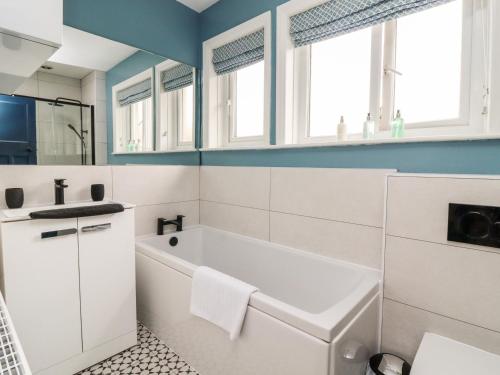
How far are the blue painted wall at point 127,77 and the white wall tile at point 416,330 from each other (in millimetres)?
1898

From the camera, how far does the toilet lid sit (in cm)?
99

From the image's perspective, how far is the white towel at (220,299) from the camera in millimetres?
1179

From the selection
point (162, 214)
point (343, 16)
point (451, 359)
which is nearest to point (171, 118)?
point (162, 214)

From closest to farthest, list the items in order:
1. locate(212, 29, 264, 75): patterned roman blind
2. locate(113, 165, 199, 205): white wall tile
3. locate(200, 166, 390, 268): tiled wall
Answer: locate(200, 166, 390, 268): tiled wall
locate(113, 165, 199, 205): white wall tile
locate(212, 29, 264, 75): patterned roman blind

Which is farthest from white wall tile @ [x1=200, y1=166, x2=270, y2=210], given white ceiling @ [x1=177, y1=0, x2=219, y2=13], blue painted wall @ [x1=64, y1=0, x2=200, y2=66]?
white ceiling @ [x1=177, y1=0, x2=219, y2=13]

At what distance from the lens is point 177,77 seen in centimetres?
244

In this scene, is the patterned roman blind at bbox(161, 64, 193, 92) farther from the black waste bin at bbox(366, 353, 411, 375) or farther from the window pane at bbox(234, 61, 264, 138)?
the black waste bin at bbox(366, 353, 411, 375)

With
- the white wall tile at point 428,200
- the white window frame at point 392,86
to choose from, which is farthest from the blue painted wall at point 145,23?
the white wall tile at point 428,200

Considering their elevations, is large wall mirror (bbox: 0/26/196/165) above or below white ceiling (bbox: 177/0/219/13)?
below

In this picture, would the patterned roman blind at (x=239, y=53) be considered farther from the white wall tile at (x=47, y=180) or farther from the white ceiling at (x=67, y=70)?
the white wall tile at (x=47, y=180)

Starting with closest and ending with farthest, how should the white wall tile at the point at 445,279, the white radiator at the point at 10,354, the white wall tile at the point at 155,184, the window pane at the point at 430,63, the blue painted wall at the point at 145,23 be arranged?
the white radiator at the point at 10,354, the white wall tile at the point at 445,279, the window pane at the point at 430,63, the blue painted wall at the point at 145,23, the white wall tile at the point at 155,184

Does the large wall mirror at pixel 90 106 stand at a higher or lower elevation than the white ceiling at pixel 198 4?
lower

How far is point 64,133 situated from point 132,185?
0.55 metres

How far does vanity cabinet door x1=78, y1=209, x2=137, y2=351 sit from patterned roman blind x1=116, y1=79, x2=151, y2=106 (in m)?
0.91
